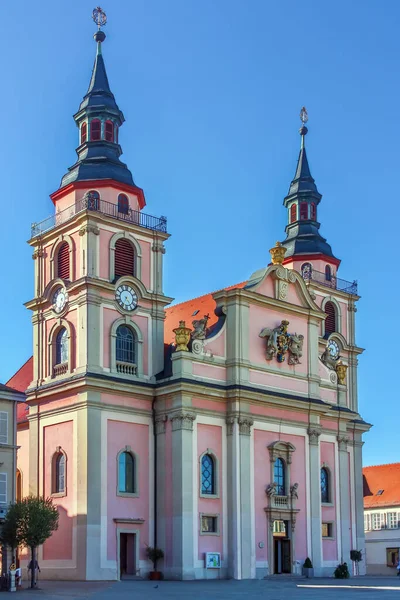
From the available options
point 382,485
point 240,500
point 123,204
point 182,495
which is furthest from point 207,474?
→ point 382,485

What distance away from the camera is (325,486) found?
59969 millimetres

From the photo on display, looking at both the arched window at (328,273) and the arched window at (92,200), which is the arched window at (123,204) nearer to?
the arched window at (92,200)

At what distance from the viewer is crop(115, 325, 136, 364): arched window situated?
51750mm

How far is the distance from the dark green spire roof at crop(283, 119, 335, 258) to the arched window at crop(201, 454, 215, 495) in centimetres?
1981

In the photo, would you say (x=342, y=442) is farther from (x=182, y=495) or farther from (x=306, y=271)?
(x=182, y=495)

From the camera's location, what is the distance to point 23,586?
43531 millimetres

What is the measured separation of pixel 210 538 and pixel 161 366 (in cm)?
920

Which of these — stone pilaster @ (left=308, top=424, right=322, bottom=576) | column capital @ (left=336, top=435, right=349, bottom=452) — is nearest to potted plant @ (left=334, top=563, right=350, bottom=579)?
stone pilaster @ (left=308, top=424, right=322, bottom=576)

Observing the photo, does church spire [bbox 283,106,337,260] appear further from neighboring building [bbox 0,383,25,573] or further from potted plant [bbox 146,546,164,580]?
neighboring building [bbox 0,383,25,573]

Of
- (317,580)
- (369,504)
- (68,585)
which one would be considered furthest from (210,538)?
(369,504)

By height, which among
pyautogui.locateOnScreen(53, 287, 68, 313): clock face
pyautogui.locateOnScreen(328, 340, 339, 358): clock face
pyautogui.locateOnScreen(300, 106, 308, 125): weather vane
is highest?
pyautogui.locateOnScreen(300, 106, 308, 125): weather vane

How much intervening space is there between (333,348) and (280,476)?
14.2 metres

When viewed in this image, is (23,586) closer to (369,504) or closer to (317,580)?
(317,580)

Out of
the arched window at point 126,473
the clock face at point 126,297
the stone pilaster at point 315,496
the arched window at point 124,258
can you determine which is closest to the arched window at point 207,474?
the arched window at point 126,473
